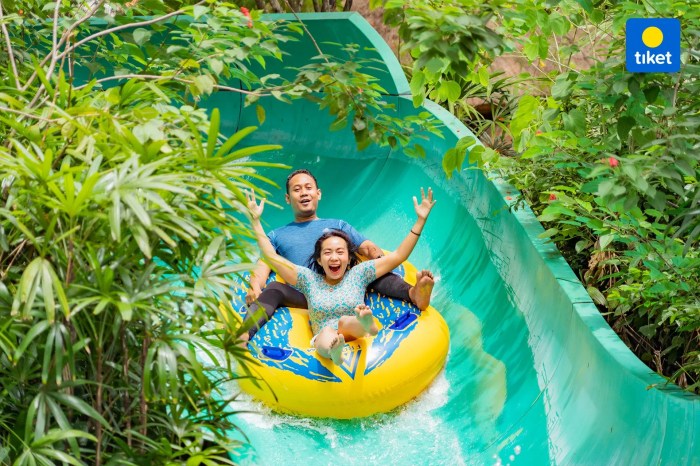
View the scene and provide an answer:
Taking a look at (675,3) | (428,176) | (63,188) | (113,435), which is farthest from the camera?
(428,176)

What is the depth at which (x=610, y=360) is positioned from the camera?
301cm

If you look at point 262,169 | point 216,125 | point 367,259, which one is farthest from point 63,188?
point 262,169

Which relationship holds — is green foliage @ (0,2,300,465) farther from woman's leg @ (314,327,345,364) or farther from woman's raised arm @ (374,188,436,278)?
woman's raised arm @ (374,188,436,278)

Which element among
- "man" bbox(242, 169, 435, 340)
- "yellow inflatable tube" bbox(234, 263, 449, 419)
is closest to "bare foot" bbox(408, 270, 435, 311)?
"man" bbox(242, 169, 435, 340)

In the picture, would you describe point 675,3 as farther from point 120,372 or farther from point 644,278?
point 120,372

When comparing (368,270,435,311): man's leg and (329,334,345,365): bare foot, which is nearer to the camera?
(329,334,345,365): bare foot

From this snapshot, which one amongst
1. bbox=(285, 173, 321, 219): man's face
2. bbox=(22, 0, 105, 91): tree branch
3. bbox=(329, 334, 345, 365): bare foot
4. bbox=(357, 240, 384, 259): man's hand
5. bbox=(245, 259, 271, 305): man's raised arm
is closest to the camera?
bbox=(22, 0, 105, 91): tree branch

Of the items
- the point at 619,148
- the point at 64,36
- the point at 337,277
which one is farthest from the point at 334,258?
the point at 64,36

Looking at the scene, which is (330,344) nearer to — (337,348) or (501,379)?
(337,348)

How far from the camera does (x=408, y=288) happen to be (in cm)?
421

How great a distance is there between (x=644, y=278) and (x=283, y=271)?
4.89ft

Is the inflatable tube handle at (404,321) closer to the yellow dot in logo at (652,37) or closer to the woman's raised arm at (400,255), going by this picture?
the woman's raised arm at (400,255)

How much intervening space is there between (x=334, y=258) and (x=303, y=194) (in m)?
0.77

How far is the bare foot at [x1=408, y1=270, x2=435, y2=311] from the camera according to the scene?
4055 mm
